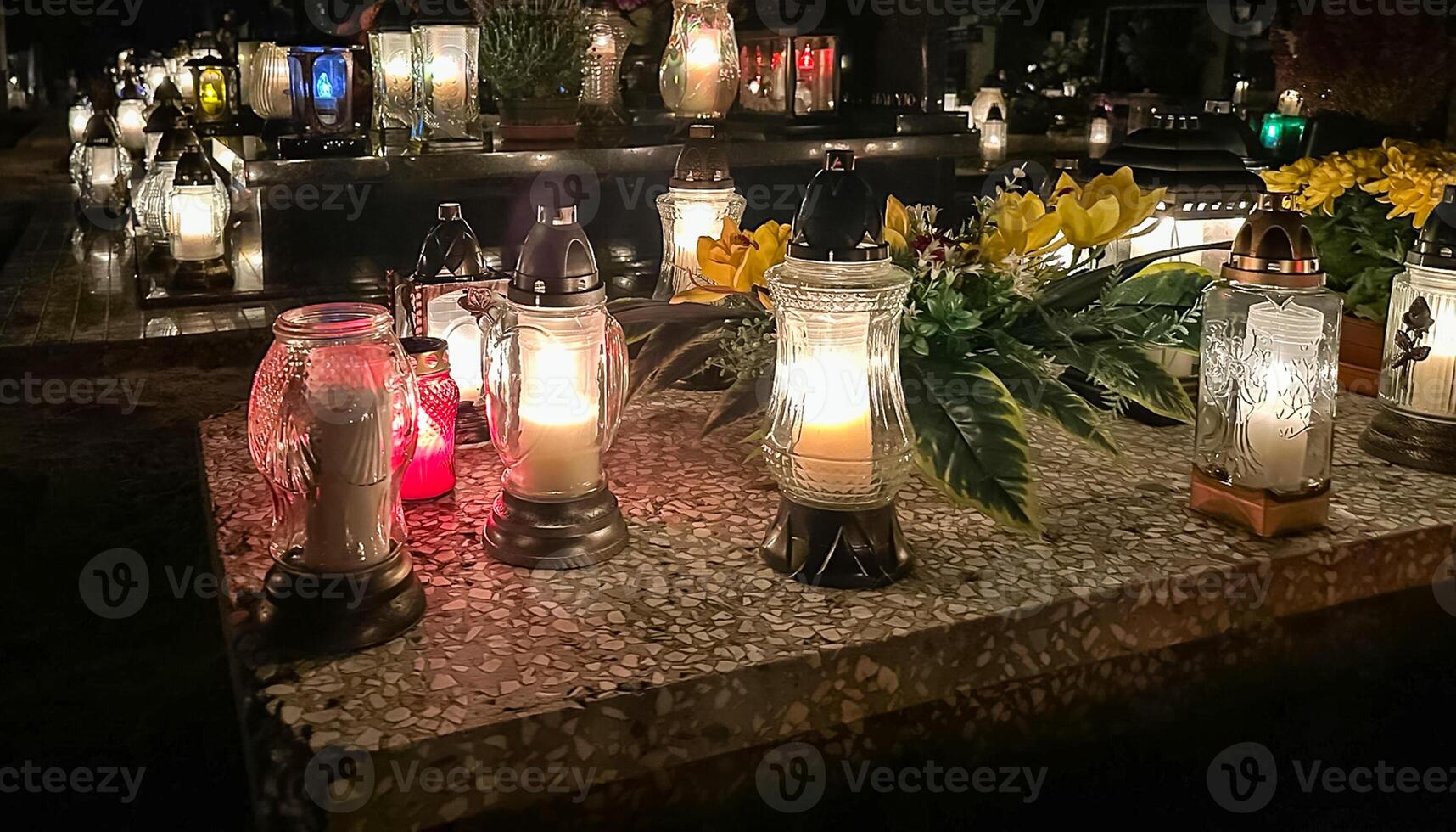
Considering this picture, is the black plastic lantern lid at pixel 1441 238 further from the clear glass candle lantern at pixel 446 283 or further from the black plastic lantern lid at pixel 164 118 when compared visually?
→ the black plastic lantern lid at pixel 164 118

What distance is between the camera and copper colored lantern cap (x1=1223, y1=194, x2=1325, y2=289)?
3.57 ft

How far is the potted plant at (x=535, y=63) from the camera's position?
2785 millimetres

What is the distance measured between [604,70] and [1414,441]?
2491 millimetres

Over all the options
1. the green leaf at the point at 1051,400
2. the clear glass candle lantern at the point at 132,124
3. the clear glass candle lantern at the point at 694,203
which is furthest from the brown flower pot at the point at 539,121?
the clear glass candle lantern at the point at 132,124

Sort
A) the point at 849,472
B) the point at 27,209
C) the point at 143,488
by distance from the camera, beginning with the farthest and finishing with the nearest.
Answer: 1. the point at 27,209
2. the point at 143,488
3. the point at 849,472

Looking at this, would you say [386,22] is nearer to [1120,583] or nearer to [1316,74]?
[1316,74]

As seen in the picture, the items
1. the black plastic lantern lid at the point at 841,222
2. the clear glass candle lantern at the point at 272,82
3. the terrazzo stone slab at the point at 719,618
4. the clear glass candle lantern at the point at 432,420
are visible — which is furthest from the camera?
the clear glass candle lantern at the point at 272,82

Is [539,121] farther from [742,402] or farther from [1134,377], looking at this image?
[1134,377]

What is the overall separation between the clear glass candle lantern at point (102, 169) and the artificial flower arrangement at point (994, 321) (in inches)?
134

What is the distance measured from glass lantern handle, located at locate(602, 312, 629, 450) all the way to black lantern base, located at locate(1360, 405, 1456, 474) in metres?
0.88

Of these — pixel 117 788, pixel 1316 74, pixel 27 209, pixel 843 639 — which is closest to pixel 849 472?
pixel 843 639

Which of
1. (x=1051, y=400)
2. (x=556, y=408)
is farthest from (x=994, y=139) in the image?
(x=556, y=408)

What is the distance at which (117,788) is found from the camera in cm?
134

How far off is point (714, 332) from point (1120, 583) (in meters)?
0.50
